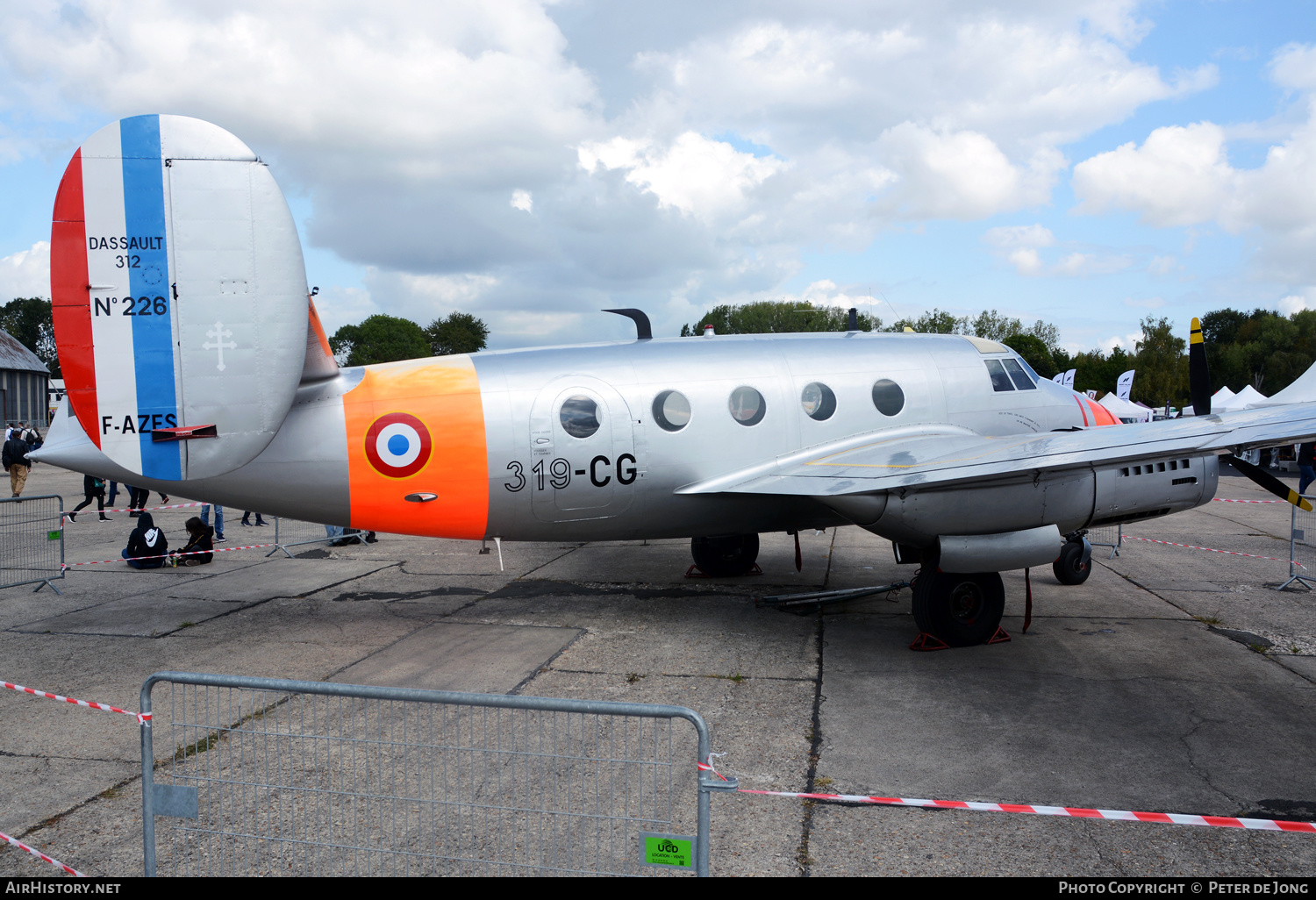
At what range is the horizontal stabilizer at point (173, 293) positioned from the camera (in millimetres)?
7426

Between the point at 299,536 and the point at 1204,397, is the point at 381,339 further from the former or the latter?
the point at 1204,397

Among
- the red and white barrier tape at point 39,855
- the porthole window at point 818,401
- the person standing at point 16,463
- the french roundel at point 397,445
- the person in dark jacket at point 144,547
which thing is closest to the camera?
the red and white barrier tape at point 39,855

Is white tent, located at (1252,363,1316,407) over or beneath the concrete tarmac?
over

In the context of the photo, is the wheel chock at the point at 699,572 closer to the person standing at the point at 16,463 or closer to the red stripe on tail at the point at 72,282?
the red stripe on tail at the point at 72,282

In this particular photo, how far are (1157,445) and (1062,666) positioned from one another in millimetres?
2462

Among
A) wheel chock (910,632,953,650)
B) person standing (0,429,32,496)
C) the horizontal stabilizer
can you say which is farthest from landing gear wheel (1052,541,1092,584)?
person standing (0,429,32,496)

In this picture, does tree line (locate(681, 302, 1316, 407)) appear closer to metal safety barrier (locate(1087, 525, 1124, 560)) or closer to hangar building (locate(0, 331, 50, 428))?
metal safety barrier (locate(1087, 525, 1124, 560))

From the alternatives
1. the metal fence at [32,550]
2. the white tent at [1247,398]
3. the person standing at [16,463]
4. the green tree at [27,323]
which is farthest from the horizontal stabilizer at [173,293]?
the green tree at [27,323]

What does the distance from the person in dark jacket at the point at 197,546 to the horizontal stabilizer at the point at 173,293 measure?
692cm

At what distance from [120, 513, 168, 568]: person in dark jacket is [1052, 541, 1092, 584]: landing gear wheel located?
14826mm

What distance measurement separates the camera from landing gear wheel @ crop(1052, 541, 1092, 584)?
11562 mm

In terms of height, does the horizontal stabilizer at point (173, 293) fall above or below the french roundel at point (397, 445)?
above
